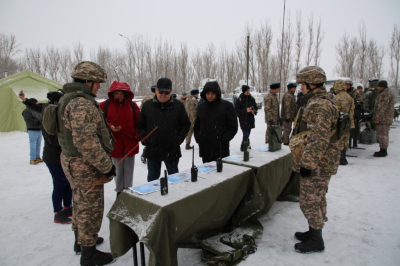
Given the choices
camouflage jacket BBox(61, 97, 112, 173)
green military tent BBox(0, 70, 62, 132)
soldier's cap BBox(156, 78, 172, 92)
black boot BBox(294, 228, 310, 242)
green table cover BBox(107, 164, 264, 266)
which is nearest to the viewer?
green table cover BBox(107, 164, 264, 266)

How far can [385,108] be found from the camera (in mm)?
6145

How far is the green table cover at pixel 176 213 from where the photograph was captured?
1.82m

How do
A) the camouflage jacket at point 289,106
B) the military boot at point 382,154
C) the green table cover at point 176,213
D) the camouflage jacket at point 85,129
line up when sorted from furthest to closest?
the camouflage jacket at point 289,106, the military boot at point 382,154, the camouflage jacket at point 85,129, the green table cover at point 176,213

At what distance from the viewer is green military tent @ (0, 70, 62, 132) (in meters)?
10.3

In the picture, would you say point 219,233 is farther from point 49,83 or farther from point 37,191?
point 49,83

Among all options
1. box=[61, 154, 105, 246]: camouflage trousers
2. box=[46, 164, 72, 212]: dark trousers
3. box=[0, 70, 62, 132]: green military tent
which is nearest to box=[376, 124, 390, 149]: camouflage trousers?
box=[61, 154, 105, 246]: camouflage trousers

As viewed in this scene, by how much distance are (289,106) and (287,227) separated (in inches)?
177

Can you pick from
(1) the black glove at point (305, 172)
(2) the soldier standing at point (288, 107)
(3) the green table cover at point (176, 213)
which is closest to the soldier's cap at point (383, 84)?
(2) the soldier standing at point (288, 107)

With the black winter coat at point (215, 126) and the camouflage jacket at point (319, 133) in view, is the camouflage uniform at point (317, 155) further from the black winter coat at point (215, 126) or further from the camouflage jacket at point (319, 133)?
the black winter coat at point (215, 126)

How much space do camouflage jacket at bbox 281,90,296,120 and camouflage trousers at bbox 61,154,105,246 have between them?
581cm

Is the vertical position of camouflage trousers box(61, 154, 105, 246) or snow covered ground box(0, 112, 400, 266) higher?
camouflage trousers box(61, 154, 105, 246)

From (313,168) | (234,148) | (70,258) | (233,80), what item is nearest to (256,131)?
(234,148)

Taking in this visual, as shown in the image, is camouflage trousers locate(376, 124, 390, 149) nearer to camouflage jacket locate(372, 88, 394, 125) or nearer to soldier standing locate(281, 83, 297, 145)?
camouflage jacket locate(372, 88, 394, 125)

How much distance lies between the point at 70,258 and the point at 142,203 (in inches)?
54.0
